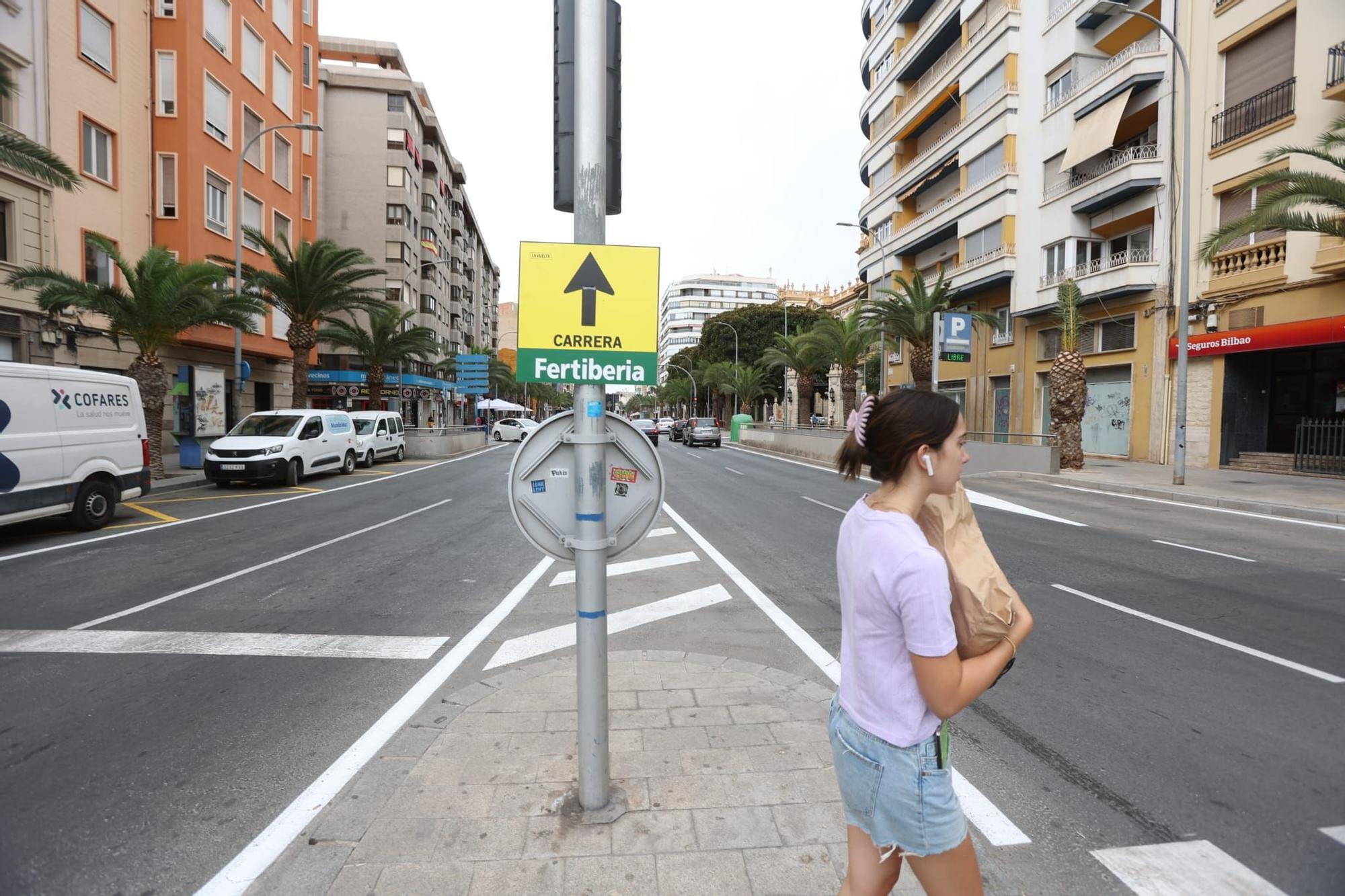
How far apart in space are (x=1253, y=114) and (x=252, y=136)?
32.7 metres

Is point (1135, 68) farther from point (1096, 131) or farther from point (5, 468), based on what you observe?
point (5, 468)

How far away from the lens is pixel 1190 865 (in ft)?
8.55

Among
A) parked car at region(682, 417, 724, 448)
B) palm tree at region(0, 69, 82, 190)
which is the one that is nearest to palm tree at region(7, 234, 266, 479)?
palm tree at region(0, 69, 82, 190)

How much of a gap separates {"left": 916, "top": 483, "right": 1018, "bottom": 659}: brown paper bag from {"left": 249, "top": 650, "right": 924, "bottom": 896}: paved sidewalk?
132 cm

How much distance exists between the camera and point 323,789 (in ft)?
10.2

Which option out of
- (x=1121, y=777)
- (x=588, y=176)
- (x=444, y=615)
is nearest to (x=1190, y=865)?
(x=1121, y=777)

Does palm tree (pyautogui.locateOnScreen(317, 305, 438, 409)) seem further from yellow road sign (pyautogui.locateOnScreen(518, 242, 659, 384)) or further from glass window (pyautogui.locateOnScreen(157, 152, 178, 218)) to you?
yellow road sign (pyautogui.locateOnScreen(518, 242, 659, 384))

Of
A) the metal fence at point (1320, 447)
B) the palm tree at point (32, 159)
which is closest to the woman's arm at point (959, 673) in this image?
the palm tree at point (32, 159)

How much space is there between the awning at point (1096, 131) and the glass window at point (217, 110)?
96.1ft

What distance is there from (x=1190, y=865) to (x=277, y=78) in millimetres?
35943

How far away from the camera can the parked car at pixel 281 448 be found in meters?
16.3

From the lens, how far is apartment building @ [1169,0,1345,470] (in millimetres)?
18031

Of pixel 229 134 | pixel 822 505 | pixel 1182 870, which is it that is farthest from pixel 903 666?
pixel 229 134

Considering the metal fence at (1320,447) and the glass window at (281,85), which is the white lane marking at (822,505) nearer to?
the metal fence at (1320,447)
